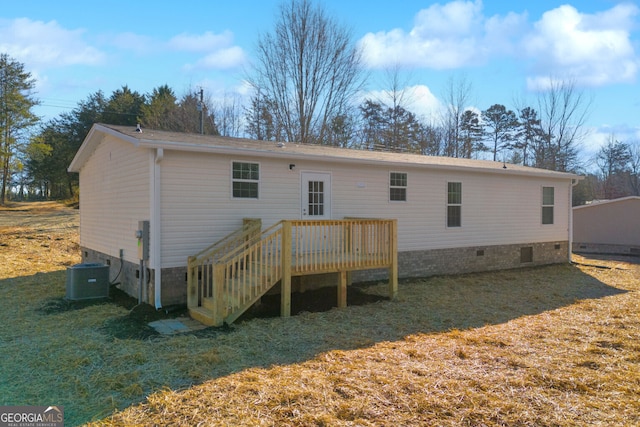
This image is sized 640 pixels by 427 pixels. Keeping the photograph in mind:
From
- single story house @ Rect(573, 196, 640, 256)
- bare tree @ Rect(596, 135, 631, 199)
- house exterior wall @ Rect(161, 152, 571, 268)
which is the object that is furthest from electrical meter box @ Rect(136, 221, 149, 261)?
bare tree @ Rect(596, 135, 631, 199)

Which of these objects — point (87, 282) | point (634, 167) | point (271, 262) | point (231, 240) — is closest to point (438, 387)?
point (271, 262)

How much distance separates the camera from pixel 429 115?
91.9 feet

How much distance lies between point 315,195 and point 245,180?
5.55 ft

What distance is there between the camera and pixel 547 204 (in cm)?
1348

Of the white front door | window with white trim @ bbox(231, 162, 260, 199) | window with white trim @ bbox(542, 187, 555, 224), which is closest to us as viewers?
window with white trim @ bbox(231, 162, 260, 199)

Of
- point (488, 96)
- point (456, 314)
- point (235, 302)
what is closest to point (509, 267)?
point (456, 314)

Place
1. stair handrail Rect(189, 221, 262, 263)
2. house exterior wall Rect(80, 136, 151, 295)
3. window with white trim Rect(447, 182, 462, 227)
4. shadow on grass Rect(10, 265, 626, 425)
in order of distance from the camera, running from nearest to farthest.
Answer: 1. shadow on grass Rect(10, 265, 626, 425)
2. stair handrail Rect(189, 221, 262, 263)
3. house exterior wall Rect(80, 136, 151, 295)
4. window with white trim Rect(447, 182, 462, 227)

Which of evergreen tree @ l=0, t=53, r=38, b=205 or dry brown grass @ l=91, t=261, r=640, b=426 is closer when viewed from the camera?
dry brown grass @ l=91, t=261, r=640, b=426

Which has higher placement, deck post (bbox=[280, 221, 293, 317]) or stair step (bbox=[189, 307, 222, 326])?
deck post (bbox=[280, 221, 293, 317])

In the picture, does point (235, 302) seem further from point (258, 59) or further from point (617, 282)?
point (258, 59)

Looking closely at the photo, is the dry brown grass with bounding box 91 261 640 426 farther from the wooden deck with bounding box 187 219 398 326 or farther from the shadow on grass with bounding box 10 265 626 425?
the wooden deck with bounding box 187 219 398 326

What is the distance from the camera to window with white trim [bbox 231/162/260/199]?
8.16 meters

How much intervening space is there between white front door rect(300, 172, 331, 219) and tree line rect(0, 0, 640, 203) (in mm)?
12875

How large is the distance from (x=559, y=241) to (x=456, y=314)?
858 cm
